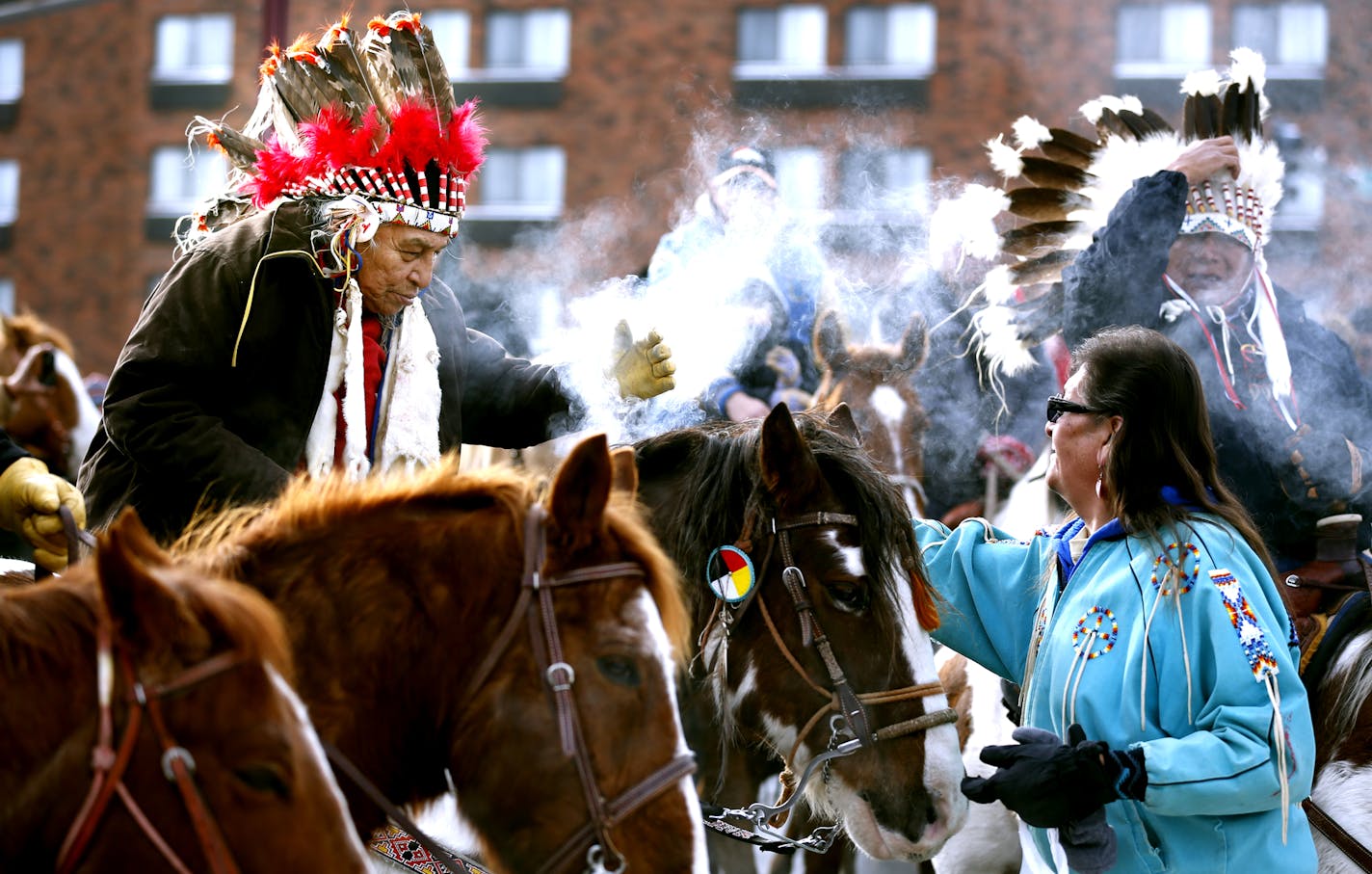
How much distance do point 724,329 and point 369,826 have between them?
296cm

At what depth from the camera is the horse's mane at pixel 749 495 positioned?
11.4ft

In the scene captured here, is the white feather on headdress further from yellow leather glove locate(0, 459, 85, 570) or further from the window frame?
the window frame

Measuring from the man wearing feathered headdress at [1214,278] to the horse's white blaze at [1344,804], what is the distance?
778 mm

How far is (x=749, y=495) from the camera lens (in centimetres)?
354

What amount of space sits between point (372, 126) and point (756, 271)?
247 centimetres

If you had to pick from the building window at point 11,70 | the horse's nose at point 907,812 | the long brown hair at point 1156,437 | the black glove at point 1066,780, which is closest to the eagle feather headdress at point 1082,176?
the long brown hair at point 1156,437

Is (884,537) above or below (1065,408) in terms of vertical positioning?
below

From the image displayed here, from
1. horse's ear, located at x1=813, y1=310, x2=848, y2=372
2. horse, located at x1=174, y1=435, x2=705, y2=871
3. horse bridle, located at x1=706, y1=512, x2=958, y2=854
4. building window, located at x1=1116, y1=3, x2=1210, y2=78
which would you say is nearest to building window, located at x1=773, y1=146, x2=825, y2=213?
horse's ear, located at x1=813, y1=310, x2=848, y2=372

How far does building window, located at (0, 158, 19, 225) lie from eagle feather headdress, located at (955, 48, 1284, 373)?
23060mm

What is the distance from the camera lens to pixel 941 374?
22.7ft

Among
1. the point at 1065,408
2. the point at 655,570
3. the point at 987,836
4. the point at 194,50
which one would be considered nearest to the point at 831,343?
the point at 987,836

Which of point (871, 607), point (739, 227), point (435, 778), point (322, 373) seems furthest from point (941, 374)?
point (435, 778)

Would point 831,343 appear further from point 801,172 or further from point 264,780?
point 801,172

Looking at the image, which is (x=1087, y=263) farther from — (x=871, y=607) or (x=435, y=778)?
(x=435, y=778)
